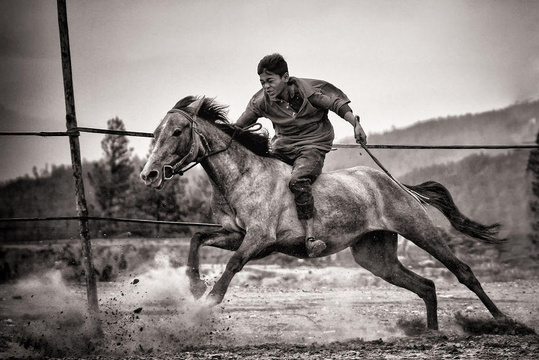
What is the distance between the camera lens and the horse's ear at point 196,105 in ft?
19.7

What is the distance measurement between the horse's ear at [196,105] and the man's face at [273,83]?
1.89ft

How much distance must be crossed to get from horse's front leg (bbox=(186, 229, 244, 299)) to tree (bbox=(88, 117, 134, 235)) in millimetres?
5483

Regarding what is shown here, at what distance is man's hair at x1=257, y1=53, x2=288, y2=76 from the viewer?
20.0 feet

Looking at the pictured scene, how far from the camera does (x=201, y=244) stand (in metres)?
5.86

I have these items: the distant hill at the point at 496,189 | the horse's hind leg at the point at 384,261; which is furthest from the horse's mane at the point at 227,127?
the distant hill at the point at 496,189

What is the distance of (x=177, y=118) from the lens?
5805 mm

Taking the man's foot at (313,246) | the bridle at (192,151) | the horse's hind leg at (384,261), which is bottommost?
the horse's hind leg at (384,261)

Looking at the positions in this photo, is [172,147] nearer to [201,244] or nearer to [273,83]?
[201,244]

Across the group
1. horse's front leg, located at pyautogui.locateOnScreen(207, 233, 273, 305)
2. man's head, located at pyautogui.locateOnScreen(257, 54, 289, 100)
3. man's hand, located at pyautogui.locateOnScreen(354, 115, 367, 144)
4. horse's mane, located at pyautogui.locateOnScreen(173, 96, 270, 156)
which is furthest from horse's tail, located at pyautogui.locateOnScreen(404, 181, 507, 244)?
horse's front leg, located at pyautogui.locateOnScreen(207, 233, 273, 305)

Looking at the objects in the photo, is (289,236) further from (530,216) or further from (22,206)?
(530,216)

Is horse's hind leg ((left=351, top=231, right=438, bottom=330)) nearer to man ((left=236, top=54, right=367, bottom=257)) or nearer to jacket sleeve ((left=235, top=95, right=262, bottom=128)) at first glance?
man ((left=236, top=54, right=367, bottom=257))

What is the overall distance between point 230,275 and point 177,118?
143cm

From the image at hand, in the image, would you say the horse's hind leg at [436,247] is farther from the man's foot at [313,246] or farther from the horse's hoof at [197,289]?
the horse's hoof at [197,289]

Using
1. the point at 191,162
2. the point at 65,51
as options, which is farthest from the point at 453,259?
the point at 65,51
